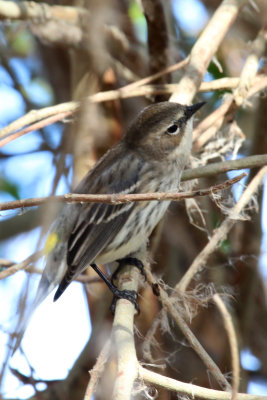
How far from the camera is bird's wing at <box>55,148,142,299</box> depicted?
4.14m

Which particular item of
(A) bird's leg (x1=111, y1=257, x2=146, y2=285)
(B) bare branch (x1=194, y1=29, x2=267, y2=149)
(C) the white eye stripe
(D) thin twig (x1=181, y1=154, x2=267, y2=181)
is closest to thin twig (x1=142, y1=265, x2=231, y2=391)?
(A) bird's leg (x1=111, y1=257, x2=146, y2=285)

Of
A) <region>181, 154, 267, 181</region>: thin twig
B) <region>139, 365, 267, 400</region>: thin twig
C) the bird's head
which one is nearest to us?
<region>139, 365, 267, 400</region>: thin twig

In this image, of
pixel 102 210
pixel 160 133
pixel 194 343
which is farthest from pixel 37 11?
pixel 194 343

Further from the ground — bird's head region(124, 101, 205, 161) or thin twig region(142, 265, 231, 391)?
bird's head region(124, 101, 205, 161)

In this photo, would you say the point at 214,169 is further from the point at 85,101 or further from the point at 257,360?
the point at 257,360

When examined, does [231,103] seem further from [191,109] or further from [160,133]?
[160,133]

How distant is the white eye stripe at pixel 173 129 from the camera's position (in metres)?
4.40

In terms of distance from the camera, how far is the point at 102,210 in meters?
4.32

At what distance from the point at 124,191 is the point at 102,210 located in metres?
0.19

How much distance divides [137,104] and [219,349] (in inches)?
77.1

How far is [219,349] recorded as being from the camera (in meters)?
4.42

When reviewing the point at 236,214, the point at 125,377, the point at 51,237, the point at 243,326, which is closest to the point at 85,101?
the point at 125,377

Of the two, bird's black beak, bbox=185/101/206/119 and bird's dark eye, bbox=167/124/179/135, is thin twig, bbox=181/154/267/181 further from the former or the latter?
bird's dark eye, bbox=167/124/179/135

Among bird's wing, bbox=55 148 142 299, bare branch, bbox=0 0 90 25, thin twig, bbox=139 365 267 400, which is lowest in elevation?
thin twig, bbox=139 365 267 400
